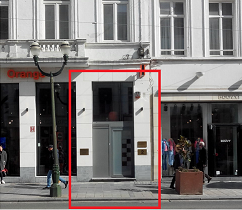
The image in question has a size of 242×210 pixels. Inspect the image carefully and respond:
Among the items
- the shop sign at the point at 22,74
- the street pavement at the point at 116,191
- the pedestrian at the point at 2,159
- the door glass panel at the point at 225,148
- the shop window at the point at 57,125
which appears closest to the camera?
the street pavement at the point at 116,191

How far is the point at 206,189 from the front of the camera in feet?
50.7

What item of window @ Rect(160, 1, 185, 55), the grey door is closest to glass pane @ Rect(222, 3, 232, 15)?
window @ Rect(160, 1, 185, 55)

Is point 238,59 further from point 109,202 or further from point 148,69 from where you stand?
point 109,202

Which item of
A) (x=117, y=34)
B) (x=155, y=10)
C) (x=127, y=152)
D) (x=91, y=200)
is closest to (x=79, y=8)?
(x=117, y=34)

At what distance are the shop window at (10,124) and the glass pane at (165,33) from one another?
22.6 ft

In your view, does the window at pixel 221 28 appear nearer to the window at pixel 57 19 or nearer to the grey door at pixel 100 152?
the grey door at pixel 100 152

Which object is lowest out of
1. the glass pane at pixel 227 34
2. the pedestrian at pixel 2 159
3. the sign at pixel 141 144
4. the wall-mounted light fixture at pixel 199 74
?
the pedestrian at pixel 2 159

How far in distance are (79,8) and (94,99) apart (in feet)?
13.4

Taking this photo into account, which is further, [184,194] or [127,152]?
[127,152]

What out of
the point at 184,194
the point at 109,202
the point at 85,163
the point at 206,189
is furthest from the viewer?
the point at 85,163

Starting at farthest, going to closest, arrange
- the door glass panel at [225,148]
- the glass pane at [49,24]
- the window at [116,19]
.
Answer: the door glass panel at [225,148] < the window at [116,19] < the glass pane at [49,24]

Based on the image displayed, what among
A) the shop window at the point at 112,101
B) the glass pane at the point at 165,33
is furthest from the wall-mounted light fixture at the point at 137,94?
the glass pane at the point at 165,33

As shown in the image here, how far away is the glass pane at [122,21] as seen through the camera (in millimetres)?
17969

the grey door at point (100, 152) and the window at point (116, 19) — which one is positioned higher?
the window at point (116, 19)
